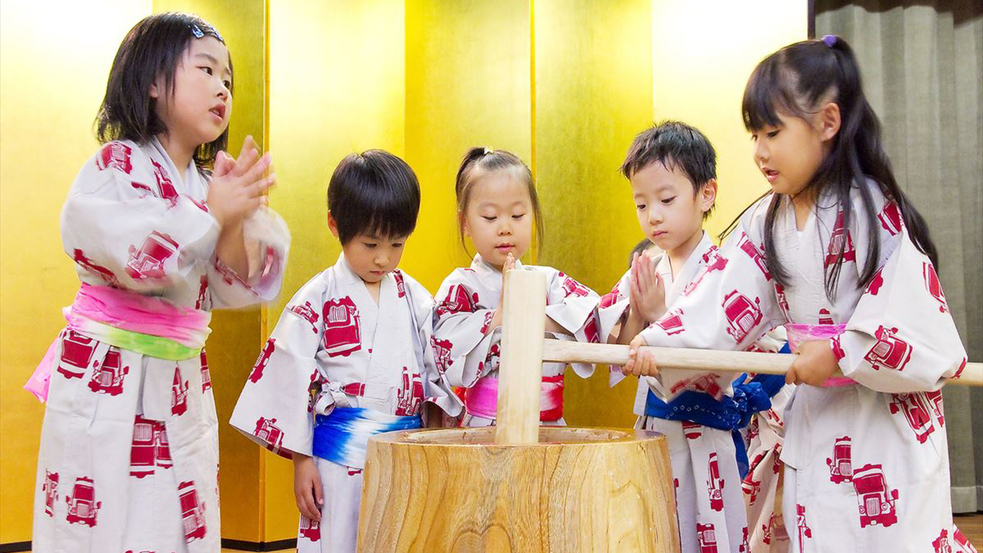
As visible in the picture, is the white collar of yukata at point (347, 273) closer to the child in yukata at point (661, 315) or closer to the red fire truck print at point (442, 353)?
the red fire truck print at point (442, 353)

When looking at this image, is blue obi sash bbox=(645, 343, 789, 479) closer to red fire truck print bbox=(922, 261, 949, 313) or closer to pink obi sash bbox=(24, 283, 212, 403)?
red fire truck print bbox=(922, 261, 949, 313)

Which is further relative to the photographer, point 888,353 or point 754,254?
point 754,254

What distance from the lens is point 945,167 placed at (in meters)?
4.07

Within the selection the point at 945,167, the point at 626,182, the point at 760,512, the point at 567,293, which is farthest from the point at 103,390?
the point at 945,167

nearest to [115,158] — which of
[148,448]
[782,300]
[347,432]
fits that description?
[148,448]

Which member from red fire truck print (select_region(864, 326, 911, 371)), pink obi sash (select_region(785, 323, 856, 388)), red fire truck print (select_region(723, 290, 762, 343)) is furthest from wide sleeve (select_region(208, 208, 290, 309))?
red fire truck print (select_region(864, 326, 911, 371))

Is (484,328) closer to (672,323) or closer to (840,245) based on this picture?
(672,323)

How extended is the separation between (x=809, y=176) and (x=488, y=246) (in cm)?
73

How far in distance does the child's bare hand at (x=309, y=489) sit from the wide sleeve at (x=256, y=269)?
14.1 inches

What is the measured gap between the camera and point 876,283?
1.45 metres

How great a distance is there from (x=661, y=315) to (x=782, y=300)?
32 cm

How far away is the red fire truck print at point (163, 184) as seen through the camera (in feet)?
5.16

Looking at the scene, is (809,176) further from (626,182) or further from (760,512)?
(626,182)

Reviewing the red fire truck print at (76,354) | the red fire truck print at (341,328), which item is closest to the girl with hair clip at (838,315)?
the red fire truck print at (341,328)
